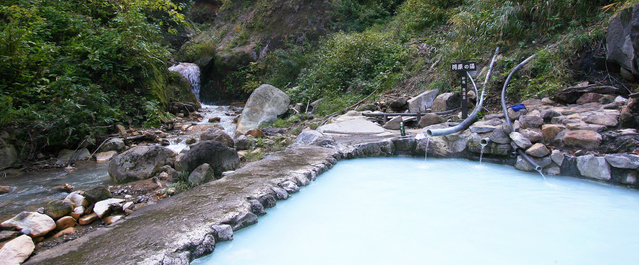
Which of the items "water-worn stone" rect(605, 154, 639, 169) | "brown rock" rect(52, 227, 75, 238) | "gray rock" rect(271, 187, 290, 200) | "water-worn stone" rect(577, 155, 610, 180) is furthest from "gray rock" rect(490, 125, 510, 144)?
"brown rock" rect(52, 227, 75, 238)

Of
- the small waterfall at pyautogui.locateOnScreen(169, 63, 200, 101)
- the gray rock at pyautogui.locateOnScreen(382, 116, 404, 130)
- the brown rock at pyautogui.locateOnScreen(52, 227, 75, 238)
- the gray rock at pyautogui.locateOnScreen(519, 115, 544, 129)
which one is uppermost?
the small waterfall at pyautogui.locateOnScreen(169, 63, 200, 101)

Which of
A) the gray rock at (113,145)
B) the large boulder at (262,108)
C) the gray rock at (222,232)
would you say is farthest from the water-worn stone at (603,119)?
the gray rock at (113,145)

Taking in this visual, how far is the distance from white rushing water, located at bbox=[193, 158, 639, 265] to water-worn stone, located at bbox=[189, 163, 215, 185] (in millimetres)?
1139

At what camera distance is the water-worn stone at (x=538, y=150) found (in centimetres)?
359

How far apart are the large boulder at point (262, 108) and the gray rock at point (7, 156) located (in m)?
4.10

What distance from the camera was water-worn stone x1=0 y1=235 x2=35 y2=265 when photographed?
1854 millimetres

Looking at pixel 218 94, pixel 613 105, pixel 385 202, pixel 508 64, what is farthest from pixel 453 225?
pixel 218 94

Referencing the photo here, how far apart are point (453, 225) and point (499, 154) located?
2048mm

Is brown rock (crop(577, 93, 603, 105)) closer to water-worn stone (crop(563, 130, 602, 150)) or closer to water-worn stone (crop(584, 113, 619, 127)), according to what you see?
water-worn stone (crop(584, 113, 619, 127))

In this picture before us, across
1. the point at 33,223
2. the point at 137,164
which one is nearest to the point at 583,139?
the point at 33,223

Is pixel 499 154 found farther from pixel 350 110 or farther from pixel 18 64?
pixel 18 64

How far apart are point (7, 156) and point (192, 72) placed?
9.14 meters

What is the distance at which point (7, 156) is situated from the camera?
474 centimetres

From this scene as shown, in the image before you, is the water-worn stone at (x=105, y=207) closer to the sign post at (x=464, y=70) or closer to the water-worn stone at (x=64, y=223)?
the water-worn stone at (x=64, y=223)
